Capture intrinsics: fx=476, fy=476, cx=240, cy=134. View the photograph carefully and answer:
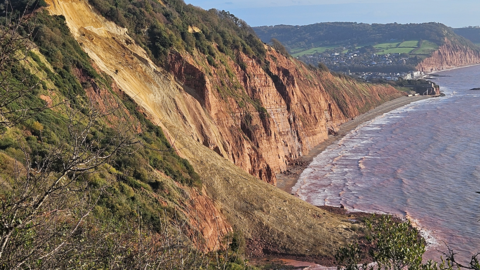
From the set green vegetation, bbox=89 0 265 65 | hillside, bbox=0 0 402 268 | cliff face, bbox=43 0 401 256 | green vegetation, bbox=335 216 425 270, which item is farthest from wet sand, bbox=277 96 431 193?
green vegetation, bbox=335 216 425 270

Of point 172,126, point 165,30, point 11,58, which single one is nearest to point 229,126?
point 172,126

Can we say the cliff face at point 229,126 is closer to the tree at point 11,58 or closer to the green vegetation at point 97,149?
the green vegetation at point 97,149

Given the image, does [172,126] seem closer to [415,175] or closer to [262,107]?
[262,107]

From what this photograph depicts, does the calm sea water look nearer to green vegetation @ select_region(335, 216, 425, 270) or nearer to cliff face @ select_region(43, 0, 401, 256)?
cliff face @ select_region(43, 0, 401, 256)

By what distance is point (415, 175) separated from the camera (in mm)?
58125

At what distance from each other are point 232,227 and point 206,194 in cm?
314

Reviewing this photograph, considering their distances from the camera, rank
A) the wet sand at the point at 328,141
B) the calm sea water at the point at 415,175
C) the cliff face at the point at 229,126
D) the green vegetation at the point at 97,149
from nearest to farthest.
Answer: the green vegetation at the point at 97,149, the cliff face at the point at 229,126, the calm sea water at the point at 415,175, the wet sand at the point at 328,141

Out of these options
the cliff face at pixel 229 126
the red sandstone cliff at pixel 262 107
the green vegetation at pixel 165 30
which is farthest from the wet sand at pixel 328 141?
the green vegetation at pixel 165 30

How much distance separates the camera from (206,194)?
115 ft

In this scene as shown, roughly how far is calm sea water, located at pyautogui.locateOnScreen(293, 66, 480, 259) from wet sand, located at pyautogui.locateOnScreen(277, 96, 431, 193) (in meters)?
1.11

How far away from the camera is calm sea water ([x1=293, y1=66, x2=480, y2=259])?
141 ft

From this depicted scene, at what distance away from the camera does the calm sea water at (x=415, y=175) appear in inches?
1687

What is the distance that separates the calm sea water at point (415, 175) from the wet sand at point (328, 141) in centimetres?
111

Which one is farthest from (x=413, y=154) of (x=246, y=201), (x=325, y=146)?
(x=246, y=201)
